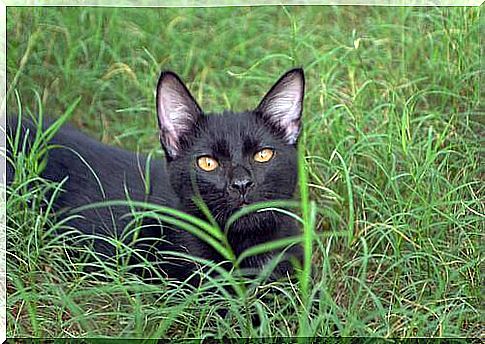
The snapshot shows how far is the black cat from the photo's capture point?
1667 mm

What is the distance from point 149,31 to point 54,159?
35cm

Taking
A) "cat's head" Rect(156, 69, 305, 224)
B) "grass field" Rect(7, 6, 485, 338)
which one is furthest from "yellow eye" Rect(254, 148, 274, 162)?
"grass field" Rect(7, 6, 485, 338)

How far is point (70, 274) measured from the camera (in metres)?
1.72

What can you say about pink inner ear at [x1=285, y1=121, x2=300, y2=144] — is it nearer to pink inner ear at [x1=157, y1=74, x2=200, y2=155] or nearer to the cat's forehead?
the cat's forehead

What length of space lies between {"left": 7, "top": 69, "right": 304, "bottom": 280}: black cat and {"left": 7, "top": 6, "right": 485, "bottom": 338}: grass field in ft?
0.22

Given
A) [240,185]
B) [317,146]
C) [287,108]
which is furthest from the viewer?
[317,146]

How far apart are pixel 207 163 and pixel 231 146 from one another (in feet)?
0.18

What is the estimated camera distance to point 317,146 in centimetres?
193

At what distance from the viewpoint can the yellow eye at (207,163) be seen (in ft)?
5.50

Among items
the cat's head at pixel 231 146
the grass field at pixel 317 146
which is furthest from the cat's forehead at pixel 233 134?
the grass field at pixel 317 146

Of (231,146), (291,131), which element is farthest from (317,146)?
(231,146)

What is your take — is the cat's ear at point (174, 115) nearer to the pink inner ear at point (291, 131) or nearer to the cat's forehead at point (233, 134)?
the cat's forehead at point (233, 134)

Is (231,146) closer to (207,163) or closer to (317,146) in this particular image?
(207,163)

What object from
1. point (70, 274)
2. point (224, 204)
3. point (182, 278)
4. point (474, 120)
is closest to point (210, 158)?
point (224, 204)
